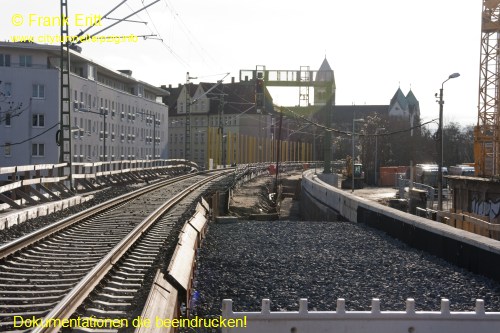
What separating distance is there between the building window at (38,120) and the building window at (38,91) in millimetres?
1643

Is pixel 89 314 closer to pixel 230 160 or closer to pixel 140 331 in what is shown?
pixel 140 331

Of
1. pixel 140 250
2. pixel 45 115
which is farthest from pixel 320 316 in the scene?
pixel 45 115

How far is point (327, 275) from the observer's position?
1104 cm

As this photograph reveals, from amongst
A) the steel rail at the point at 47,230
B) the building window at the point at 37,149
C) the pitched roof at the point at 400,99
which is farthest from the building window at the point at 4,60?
the pitched roof at the point at 400,99

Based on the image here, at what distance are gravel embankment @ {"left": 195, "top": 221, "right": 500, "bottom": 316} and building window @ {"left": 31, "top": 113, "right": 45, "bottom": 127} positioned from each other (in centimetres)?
4645

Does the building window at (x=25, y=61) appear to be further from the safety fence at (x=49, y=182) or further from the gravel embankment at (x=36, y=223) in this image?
the gravel embankment at (x=36, y=223)

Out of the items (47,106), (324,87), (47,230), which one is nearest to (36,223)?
(47,230)

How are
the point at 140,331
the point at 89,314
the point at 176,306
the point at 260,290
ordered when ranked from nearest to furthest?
1. the point at 140,331
2. the point at 89,314
3. the point at 176,306
4. the point at 260,290

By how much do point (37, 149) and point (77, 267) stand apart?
169ft

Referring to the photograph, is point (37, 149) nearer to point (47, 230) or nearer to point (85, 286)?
point (47, 230)

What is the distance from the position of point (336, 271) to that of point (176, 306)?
4.18m

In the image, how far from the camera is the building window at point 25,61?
60775mm

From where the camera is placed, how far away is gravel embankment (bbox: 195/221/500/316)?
30.2ft

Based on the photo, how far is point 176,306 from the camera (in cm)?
792
